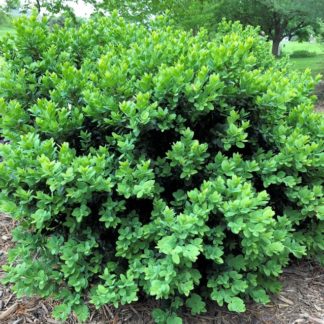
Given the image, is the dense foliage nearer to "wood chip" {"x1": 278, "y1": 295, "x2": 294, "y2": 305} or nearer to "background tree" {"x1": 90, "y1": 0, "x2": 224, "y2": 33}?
"wood chip" {"x1": 278, "y1": 295, "x2": 294, "y2": 305}

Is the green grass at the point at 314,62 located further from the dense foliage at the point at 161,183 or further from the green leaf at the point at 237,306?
the green leaf at the point at 237,306

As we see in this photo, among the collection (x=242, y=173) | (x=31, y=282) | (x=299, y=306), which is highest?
(x=242, y=173)

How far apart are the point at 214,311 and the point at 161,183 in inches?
34.8

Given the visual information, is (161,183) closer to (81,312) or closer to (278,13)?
(81,312)

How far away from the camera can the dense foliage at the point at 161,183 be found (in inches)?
79.0

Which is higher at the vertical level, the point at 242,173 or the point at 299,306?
the point at 242,173

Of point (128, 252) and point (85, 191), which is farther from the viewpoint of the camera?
point (128, 252)

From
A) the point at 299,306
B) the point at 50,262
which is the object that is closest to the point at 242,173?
the point at 299,306

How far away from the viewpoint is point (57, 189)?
202cm

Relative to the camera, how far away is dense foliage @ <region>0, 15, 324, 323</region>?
6.58 feet

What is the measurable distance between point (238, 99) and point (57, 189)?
51.1 inches

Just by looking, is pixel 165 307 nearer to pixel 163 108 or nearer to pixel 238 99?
pixel 163 108

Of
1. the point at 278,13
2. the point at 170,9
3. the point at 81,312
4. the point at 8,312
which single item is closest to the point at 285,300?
the point at 81,312

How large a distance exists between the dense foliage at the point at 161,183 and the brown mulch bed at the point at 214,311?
0.13 meters
